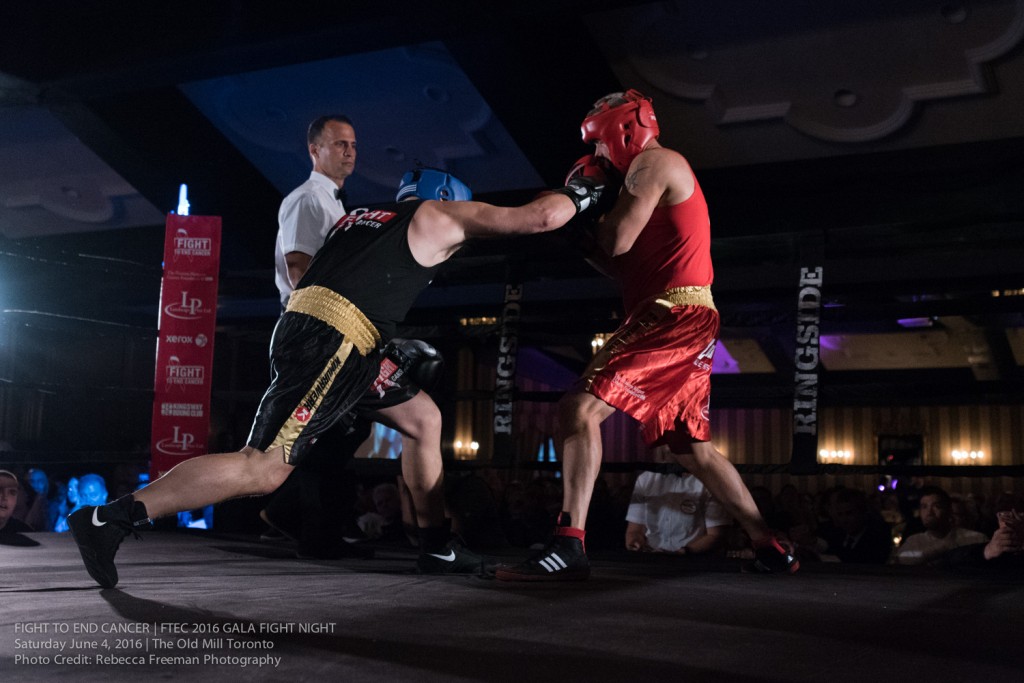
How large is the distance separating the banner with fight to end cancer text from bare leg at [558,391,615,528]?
269 centimetres

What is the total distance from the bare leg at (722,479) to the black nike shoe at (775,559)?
0.36 feet

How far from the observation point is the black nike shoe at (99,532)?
6.08 ft

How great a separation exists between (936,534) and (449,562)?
7.26 feet

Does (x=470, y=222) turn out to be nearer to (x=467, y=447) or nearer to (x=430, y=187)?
(x=430, y=187)

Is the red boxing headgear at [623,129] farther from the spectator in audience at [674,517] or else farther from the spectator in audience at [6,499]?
the spectator in audience at [6,499]

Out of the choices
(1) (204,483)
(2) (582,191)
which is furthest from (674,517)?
(1) (204,483)

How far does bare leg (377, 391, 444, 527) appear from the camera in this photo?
2.49 meters

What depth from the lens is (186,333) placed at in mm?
4477

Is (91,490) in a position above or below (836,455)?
below

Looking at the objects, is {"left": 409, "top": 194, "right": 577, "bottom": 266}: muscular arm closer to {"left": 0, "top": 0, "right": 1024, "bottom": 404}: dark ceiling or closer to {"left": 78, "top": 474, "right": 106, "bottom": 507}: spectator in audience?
{"left": 0, "top": 0, "right": 1024, "bottom": 404}: dark ceiling


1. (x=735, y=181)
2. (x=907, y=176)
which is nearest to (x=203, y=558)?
(x=735, y=181)

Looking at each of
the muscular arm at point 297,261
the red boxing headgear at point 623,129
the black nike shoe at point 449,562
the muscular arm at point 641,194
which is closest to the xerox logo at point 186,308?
the muscular arm at point 297,261

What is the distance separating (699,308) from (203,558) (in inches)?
71.4

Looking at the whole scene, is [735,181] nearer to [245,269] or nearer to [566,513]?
[566,513]
